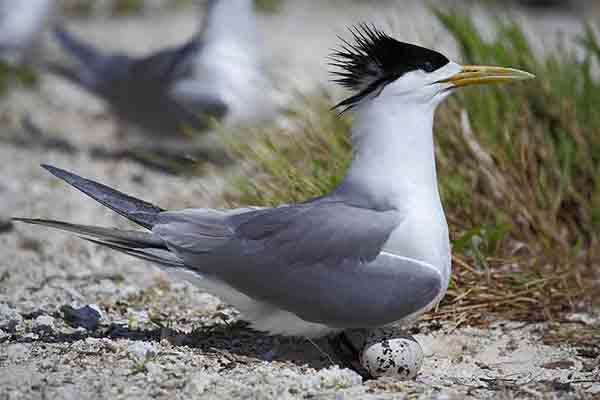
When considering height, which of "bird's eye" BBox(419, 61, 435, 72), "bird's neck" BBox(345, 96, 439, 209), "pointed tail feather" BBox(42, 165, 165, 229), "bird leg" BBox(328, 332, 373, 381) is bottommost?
"bird leg" BBox(328, 332, 373, 381)

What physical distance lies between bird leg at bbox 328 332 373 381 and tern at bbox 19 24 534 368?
0.48 feet

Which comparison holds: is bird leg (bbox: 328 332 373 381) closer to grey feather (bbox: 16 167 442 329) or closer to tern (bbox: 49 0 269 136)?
grey feather (bbox: 16 167 442 329)

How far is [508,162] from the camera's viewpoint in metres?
3.66

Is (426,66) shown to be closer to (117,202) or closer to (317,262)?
(317,262)

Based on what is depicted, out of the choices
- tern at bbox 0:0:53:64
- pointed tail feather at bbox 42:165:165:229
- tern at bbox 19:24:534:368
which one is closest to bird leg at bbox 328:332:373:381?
tern at bbox 19:24:534:368

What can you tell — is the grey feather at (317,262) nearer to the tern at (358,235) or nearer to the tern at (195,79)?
the tern at (358,235)

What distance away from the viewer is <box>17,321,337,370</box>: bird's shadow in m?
2.79

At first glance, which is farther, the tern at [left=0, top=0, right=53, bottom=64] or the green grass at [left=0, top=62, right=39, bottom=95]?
the tern at [left=0, top=0, right=53, bottom=64]

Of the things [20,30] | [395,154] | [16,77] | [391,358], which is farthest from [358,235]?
[20,30]

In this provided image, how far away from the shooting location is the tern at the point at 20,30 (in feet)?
21.3

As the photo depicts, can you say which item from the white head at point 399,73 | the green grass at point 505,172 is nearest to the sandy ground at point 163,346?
the green grass at point 505,172

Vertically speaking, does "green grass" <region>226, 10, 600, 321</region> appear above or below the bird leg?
above

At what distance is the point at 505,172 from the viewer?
3.60 m

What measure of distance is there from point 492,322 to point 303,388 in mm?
927
